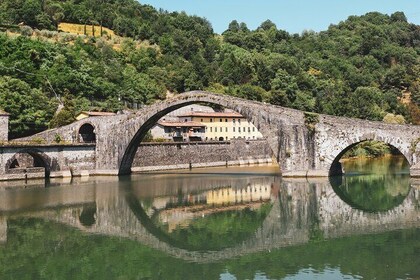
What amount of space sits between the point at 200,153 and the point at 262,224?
34242mm

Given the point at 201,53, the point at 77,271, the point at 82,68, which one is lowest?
the point at 77,271

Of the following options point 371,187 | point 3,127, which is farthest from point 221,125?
point 371,187

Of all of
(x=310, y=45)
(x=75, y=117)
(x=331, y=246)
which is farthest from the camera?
(x=310, y=45)

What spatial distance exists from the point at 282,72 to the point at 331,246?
85322 mm

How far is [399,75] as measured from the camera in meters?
110

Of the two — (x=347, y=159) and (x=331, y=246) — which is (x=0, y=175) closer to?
(x=331, y=246)

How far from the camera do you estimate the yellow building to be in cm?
7575

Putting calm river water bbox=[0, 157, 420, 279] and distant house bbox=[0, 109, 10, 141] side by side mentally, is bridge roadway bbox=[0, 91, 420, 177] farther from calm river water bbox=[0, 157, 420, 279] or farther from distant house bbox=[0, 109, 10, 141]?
calm river water bbox=[0, 157, 420, 279]

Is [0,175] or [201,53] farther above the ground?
[201,53]

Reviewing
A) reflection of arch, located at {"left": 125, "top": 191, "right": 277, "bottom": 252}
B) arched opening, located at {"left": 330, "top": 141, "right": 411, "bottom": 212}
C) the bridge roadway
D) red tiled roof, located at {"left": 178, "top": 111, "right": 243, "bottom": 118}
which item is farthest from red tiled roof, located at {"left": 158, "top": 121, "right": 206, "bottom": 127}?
reflection of arch, located at {"left": 125, "top": 191, "right": 277, "bottom": 252}

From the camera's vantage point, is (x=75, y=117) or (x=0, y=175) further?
(x=75, y=117)

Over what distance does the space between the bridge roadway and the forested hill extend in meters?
8.72

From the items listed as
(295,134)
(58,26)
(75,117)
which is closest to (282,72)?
(58,26)

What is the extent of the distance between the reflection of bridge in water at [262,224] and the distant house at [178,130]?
3136 cm
